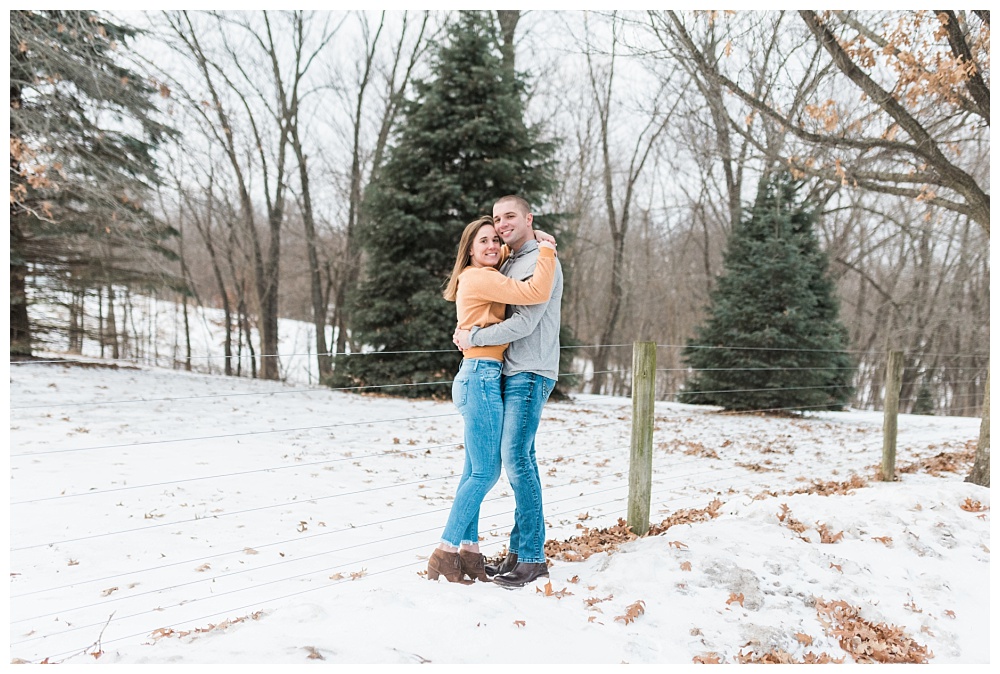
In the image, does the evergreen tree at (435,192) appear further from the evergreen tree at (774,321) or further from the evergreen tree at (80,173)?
the evergreen tree at (774,321)

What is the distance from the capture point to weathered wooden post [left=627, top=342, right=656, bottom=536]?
4086 mm

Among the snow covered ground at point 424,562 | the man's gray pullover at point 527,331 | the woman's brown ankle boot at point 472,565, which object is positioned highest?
the man's gray pullover at point 527,331

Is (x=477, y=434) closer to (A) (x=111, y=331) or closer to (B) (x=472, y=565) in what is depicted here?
(B) (x=472, y=565)

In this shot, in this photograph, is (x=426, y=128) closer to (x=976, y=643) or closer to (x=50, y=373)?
(x=50, y=373)

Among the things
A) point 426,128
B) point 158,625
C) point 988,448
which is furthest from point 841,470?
point 426,128

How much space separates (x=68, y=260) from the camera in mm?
11336

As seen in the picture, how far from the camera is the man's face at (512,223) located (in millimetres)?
3271

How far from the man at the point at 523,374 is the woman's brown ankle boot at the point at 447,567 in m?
0.20

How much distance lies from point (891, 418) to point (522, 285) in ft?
15.9

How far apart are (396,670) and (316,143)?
61.8 ft

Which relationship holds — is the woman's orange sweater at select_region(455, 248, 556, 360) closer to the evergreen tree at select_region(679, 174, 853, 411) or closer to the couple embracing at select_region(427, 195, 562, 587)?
the couple embracing at select_region(427, 195, 562, 587)

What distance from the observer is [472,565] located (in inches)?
126

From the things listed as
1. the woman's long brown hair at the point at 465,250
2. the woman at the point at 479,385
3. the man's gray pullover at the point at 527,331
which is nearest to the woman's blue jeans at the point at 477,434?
the woman at the point at 479,385

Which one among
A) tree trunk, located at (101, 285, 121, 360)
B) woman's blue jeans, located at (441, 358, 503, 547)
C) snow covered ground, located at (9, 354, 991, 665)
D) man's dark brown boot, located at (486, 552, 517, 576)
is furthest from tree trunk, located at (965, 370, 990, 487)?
tree trunk, located at (101, 285, 121, 360)
